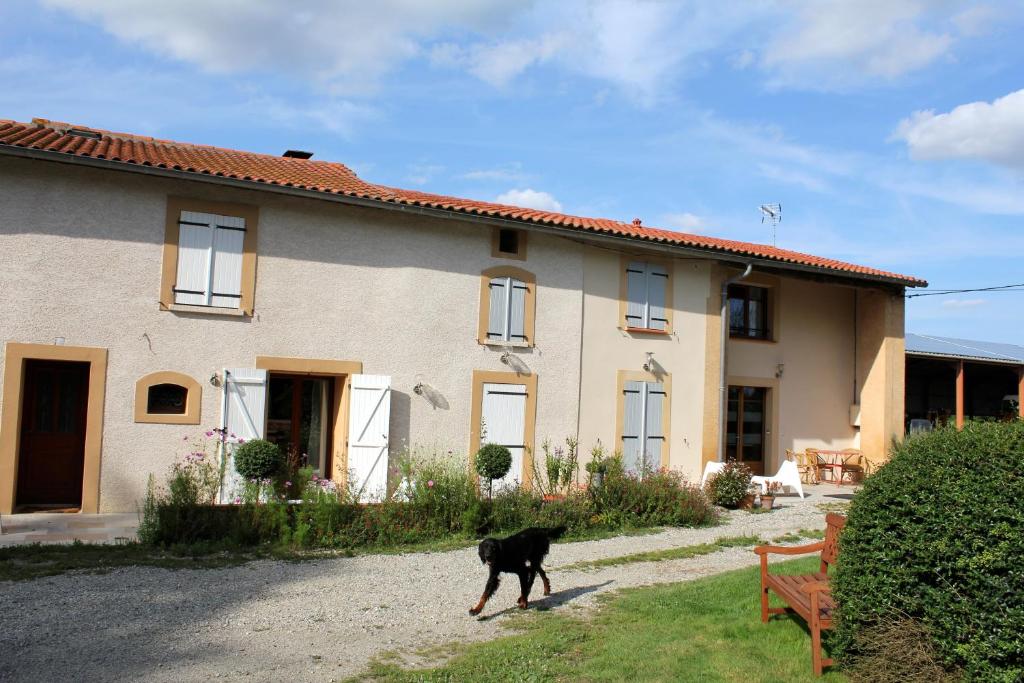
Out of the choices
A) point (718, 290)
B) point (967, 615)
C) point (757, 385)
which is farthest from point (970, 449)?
point (757, 385)

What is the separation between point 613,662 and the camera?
16.1 feet

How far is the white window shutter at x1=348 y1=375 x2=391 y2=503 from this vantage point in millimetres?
11367

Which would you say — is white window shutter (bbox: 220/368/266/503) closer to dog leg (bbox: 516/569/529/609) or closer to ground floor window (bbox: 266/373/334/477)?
ground floor window (bbox: 266/373/334/477)

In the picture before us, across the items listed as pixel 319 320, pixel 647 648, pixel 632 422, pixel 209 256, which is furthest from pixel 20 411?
pixel 632 422

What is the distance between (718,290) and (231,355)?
27.7 feet

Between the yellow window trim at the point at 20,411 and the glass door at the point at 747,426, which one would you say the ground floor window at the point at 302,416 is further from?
the glass door at the point at 747,426

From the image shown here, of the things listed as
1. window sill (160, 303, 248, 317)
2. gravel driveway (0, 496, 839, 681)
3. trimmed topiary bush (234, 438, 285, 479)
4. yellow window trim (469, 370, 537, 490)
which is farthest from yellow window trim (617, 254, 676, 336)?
trimmed topiary bush (234, 438, 285, 479)

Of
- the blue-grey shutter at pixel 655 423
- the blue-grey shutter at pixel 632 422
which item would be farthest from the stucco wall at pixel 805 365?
the blue-grey shutter at pixel 632 422

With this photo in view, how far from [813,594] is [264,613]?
12.6 ft

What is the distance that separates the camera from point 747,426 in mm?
16094

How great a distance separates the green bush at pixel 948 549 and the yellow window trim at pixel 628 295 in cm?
920

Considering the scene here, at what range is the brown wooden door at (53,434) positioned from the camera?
10703 mm

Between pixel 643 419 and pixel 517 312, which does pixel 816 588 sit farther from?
pixel 643 419

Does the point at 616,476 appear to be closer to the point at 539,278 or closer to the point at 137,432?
the point at 539,278
